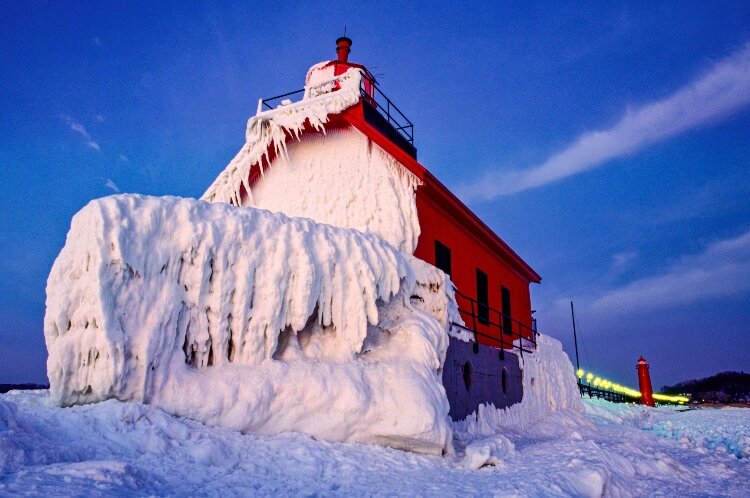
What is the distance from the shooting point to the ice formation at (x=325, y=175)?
39.6 feet

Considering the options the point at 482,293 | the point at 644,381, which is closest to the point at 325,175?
the point at 482,293

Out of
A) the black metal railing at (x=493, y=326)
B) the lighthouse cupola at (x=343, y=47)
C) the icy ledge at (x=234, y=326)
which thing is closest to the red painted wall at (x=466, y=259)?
the black metal railing at (x=493, y=326)

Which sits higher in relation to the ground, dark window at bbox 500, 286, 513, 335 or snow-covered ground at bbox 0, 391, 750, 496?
dark window at bbox 500, 286, 513, 335

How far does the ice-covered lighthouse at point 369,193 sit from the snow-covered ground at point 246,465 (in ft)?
11.4

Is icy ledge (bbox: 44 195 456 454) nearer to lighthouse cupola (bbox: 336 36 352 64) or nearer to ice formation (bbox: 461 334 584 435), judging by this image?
ice formation (bbox: 461 334 584 435)

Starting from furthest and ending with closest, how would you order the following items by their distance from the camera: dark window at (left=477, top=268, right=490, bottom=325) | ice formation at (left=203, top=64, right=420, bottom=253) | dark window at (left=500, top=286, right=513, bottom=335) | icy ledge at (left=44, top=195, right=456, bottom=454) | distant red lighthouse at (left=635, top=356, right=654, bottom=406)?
distant red lighthouse at (left=635, top=356, right=654, bottom=406), dark window at (left=500, top=286, right=513, bottom=335), dark window at (left=477, top=268, right=490, bottom=325), ice formation at (left=203, top=64, right=420, bottom=253), icy ledge at (left=44, top=195, right=456, bottom=454)

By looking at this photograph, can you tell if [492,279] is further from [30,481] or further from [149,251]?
[30,481]

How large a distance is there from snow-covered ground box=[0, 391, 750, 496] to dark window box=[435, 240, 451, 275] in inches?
223

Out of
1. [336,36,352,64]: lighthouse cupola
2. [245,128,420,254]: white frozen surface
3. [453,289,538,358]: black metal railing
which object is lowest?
[453,289,538,358]: black metal railing

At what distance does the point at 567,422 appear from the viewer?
50.6ft

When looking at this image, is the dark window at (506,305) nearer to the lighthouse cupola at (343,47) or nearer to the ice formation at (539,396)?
the ice formation at (539,396)

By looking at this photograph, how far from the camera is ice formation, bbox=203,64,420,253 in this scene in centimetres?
1207

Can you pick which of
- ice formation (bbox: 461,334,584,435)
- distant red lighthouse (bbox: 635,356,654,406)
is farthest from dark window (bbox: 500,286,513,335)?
distant red lighthouse (bbox: 635,356,654,406)

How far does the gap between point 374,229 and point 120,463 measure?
8.24 m
